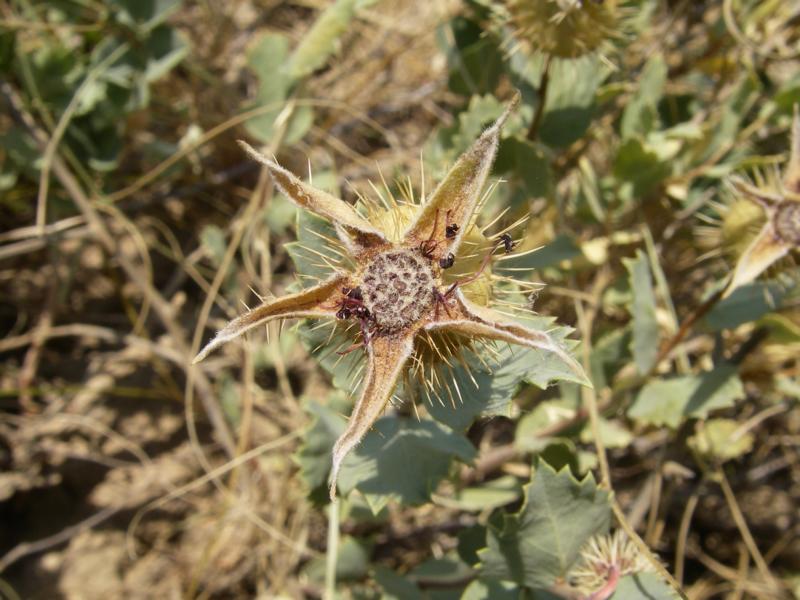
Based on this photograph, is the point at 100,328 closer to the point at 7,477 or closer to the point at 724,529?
the point at 7,477

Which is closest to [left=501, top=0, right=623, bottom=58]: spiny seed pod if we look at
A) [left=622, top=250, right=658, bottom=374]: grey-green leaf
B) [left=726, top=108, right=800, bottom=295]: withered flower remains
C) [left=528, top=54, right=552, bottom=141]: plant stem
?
[left=528, top=54, right=552, bottom=141]: plant stem

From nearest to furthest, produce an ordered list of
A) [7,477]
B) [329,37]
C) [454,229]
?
1. [454,229]
2. [329,37]
3. [7,477]

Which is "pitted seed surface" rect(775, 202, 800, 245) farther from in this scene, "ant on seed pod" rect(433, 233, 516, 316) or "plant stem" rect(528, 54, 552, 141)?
"ant on seed pod" rect(433, 233, 516, 316)

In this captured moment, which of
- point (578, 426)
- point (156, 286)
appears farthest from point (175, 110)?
point (578, 426)

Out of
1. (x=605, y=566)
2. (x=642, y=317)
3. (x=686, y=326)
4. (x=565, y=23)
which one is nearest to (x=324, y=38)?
(x=565, y=23)

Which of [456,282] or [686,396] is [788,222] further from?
[456,282]

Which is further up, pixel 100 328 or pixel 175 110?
pixel 175 110

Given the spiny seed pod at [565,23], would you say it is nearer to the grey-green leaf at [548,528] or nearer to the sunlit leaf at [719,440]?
the grey-green leaf at [548,528]
